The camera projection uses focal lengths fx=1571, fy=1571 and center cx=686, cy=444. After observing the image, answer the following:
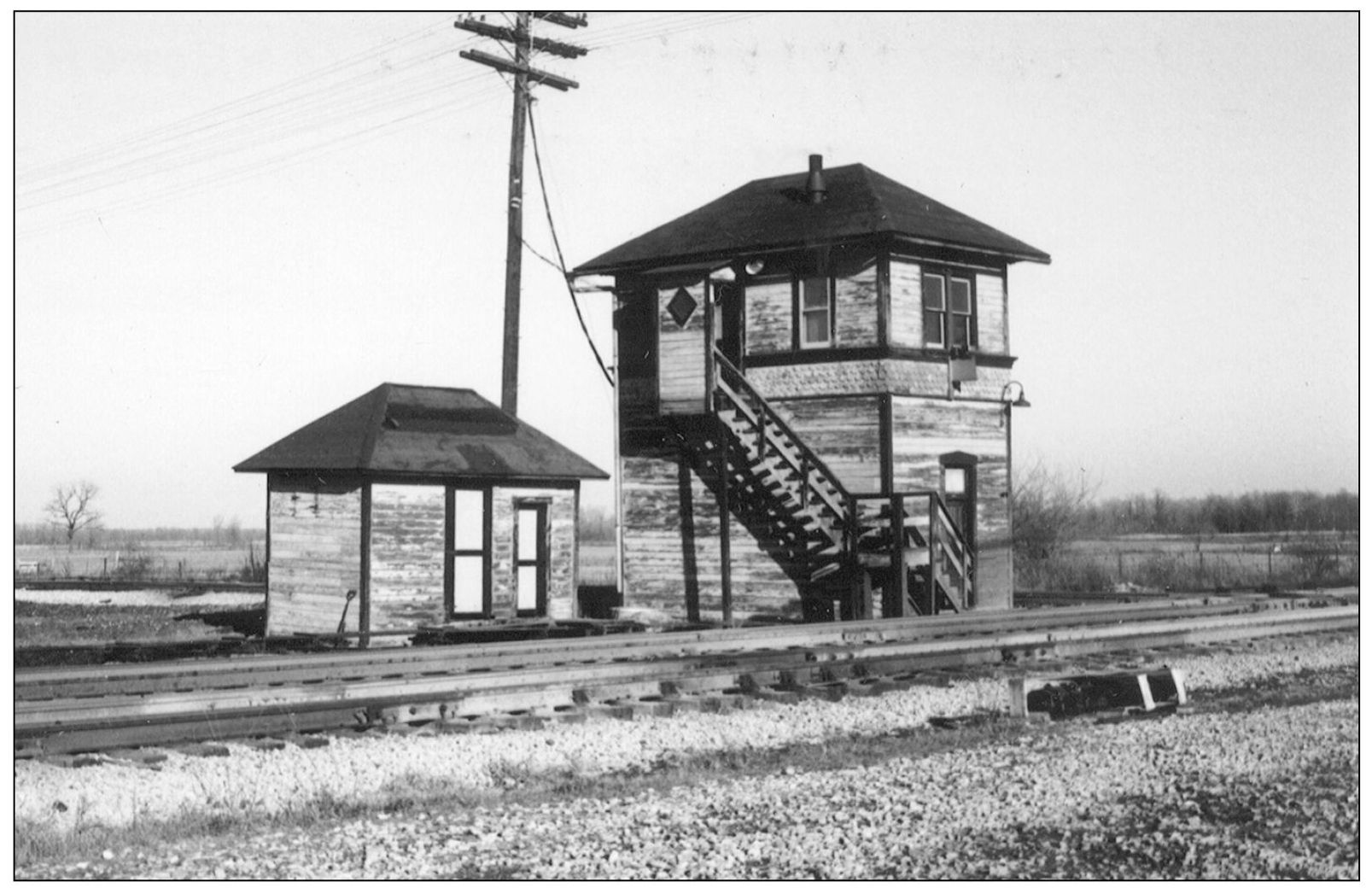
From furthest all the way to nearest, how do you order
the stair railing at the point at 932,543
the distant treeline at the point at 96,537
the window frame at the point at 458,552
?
1. the distant treeline at the point at 96,537
2. the stair railing at the point at 932,543
3. the window frame at the point at 458,552

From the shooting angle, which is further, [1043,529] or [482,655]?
[1043,529]

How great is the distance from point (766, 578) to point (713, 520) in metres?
1.46

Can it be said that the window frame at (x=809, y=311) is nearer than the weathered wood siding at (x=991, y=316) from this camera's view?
Yes

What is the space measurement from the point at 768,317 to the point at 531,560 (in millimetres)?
6000

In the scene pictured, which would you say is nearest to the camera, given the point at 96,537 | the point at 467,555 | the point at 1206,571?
the point at 467,555

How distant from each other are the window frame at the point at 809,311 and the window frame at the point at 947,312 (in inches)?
59.0

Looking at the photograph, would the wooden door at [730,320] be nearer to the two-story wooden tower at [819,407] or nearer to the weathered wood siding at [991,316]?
the two-story wooden tower at [819,407]

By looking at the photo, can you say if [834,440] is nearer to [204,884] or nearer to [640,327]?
[640,327]

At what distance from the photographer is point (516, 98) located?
30.6 metres

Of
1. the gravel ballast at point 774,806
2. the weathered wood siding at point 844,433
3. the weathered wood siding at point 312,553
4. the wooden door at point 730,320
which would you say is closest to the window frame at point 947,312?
the weathered wood siding at point 844,433

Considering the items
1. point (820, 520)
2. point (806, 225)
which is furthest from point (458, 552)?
point (806, 225)

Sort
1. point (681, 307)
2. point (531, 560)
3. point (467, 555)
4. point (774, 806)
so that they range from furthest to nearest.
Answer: point (681, 307) < point (531, 560) < point (467, 555) < point (774, 806)

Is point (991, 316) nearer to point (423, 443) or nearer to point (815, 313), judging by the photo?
point (815, 313)

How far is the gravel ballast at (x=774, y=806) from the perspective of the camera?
8125mm
